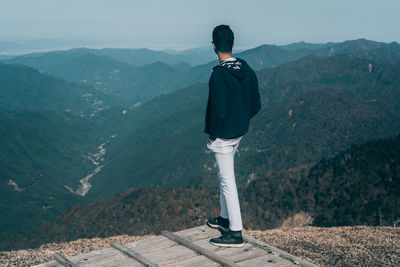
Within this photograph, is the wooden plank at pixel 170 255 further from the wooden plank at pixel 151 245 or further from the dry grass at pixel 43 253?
the dry grass at pixel 43 253

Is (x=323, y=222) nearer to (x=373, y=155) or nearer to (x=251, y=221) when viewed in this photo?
(x=251, y=221)

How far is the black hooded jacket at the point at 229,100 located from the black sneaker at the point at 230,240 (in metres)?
2.73

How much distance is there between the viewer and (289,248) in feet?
45.9

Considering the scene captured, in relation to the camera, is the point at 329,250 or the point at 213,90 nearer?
the point at 213,90

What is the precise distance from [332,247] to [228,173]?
7674 mm

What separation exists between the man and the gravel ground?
15.6ft

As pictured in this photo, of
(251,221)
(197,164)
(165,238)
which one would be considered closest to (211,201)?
(251,221)

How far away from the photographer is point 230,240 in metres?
9.48

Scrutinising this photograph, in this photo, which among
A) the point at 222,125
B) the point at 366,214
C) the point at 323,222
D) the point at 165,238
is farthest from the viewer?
the point at 323,222

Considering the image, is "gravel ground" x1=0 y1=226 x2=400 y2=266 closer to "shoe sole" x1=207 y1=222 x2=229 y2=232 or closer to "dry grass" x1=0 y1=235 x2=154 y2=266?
"dry grass" x1=0 y1=235 x2=154 y2=266

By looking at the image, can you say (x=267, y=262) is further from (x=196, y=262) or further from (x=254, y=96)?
(x=254, y=96)

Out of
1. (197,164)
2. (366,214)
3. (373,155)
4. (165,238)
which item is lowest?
(197,164)

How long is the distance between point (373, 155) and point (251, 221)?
51.6 ft

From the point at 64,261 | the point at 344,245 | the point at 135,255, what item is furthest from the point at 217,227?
the point at 344,245
